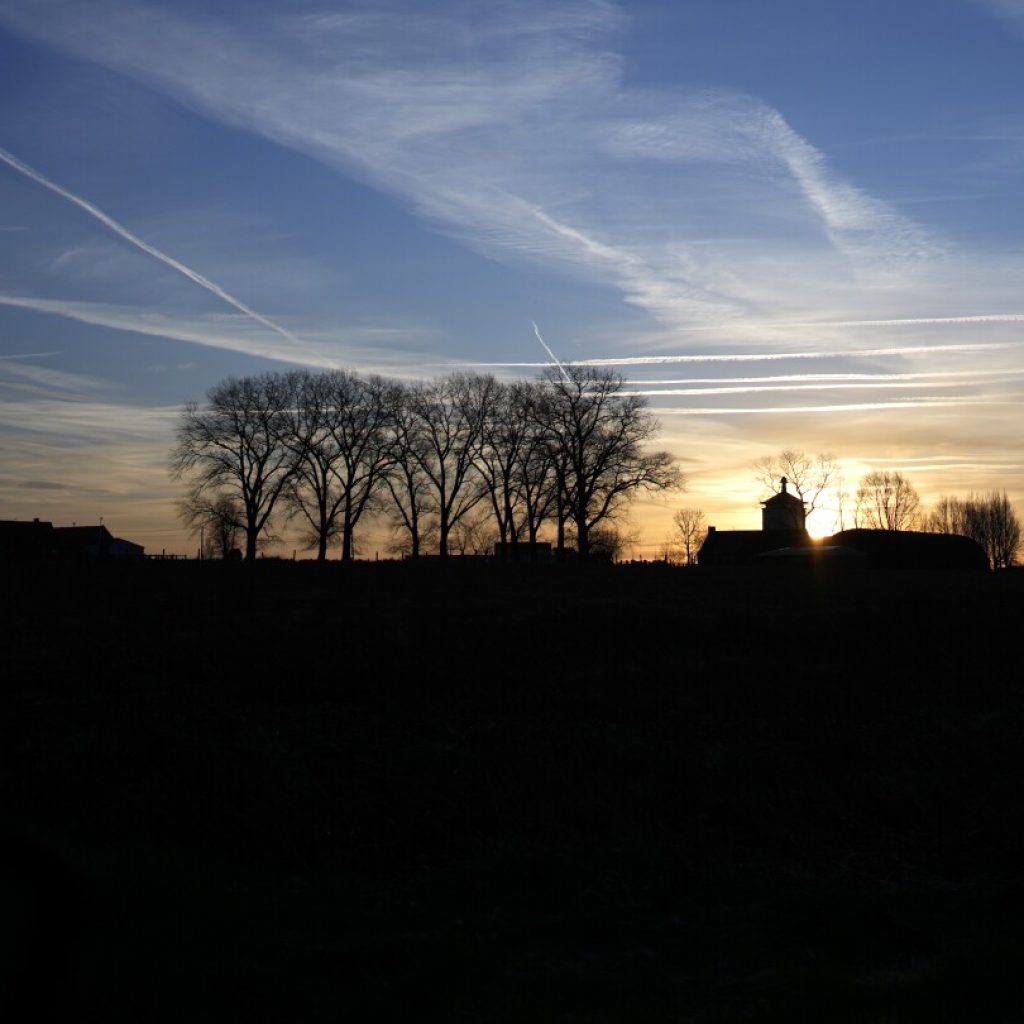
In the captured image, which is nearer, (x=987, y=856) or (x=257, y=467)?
(x=987, y=856)

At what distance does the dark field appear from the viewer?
6.85 m

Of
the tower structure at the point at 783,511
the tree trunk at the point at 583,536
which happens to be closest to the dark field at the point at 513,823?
the tree trunk at the point at 583,536

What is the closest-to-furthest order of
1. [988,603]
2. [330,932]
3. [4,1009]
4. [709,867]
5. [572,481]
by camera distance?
[4,1009]
[330,932]
[709,867]
[988,603]
[572,481]

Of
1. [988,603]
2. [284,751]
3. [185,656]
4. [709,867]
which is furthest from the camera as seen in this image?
[988,603]

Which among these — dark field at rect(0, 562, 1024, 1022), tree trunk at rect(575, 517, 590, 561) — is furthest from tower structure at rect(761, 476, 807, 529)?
→ dark field at rect(0, 562, 1024, 1022)

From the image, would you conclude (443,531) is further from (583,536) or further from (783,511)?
(783,511)

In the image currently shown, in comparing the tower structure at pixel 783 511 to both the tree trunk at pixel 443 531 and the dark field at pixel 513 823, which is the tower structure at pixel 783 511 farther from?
the dark field at pixel 513 823

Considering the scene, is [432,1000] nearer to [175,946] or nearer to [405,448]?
[175,946]

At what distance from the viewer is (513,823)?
1073cm

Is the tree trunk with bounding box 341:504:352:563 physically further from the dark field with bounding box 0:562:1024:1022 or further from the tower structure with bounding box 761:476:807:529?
the dark field with bounding box 0:562:1024:1022

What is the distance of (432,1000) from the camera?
677cm

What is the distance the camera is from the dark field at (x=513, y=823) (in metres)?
6.85

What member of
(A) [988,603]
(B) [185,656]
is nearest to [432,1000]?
(B) [185,656]

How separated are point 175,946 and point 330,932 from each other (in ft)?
3.47
